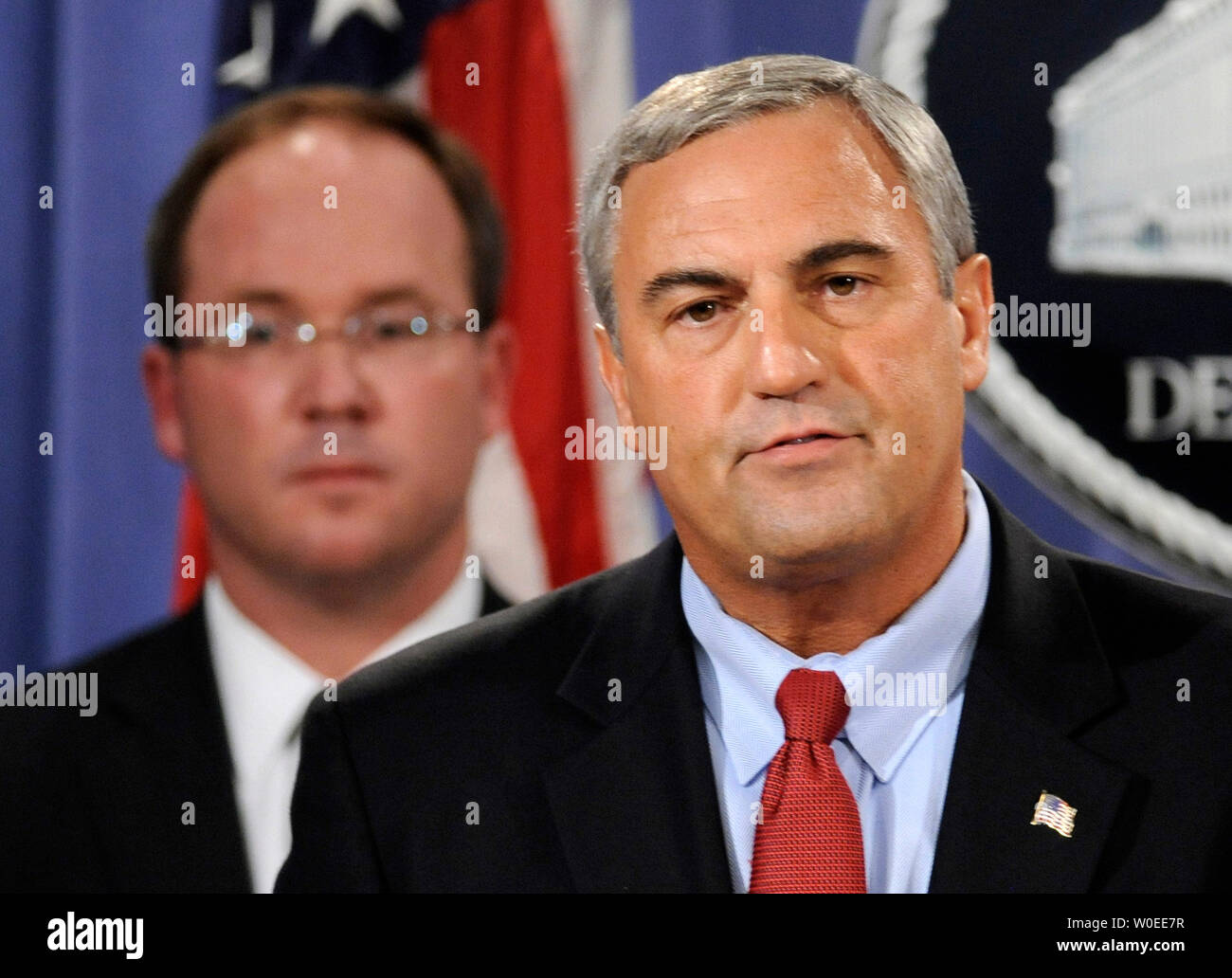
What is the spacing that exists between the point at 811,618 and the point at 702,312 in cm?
41

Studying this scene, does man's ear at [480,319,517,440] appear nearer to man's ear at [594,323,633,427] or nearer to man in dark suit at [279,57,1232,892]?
man's ear at [594,323,633,427]

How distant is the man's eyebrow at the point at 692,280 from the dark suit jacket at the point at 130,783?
38.2 inches

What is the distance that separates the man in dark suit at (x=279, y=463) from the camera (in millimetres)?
2113

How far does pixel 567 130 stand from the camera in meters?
2.25

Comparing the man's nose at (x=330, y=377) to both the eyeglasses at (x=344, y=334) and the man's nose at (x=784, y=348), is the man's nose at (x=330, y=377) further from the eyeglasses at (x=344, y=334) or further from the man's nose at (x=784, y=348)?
the man's nose at (x=784, y=348)

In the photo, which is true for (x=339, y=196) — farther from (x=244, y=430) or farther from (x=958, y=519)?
(x=958, y=519)

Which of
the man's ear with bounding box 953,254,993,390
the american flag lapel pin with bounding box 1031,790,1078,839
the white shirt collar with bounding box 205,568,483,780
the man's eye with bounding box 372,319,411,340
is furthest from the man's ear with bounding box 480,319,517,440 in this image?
the american flag lapel pin with bounding box 1031,790,1078,839

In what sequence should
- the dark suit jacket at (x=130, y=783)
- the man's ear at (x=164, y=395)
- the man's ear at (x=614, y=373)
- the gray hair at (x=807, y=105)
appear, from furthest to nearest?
the man's ear at (x=164, y=395) → the dark suit jacket at (x=130, y=783) → the man's ear at (x=614, y=373) → the gray hair at (x=807, y=105)

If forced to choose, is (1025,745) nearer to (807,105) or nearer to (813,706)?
(813,706)

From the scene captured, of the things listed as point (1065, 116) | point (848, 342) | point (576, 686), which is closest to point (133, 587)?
point (576, 686)

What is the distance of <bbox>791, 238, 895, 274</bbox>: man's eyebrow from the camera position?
1691 mm

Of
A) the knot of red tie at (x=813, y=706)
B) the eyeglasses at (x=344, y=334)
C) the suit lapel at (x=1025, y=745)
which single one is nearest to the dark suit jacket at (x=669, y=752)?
the suit lapel at (x=1025, y=745)

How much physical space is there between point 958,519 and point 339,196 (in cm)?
107

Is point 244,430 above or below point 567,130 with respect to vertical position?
below
